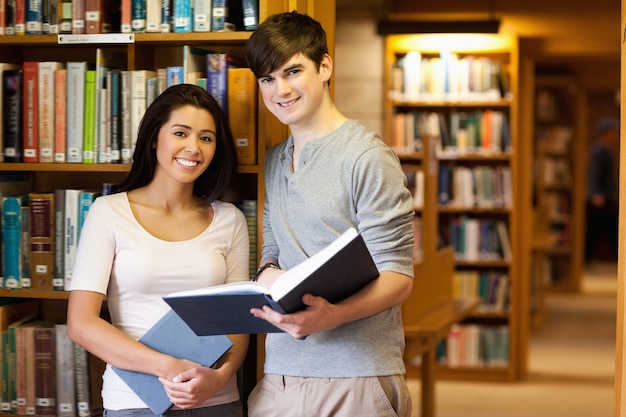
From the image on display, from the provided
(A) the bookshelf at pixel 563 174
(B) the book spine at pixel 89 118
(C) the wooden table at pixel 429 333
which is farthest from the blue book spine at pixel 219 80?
(A) the bookshelf at pixel 563 174

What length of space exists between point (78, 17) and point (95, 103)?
0.26 metres

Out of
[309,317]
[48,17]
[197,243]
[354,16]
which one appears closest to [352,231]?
[309,317]

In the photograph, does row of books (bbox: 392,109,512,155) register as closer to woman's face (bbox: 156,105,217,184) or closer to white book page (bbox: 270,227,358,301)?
woman's face (bbox: 156,105,217,184)

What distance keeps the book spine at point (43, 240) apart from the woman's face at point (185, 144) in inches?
22.8

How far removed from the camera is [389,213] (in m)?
2.19

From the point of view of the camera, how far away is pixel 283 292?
1948 mm

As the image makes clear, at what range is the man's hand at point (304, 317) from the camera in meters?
2.02

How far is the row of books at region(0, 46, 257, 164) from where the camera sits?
→ 2656 mm

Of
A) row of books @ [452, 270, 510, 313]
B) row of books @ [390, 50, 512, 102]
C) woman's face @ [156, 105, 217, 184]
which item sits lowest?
row of books @ [452, 270, 510, 313]

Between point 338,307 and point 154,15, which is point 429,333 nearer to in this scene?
point 154,15

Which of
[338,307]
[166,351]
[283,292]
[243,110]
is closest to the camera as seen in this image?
[283,292]

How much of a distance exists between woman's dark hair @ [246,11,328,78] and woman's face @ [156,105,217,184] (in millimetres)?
223

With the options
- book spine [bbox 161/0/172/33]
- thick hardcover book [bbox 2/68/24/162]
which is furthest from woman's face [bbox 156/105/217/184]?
thick hardcover book [bbox 2/68/24/162]

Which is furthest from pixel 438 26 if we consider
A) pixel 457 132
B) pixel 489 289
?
pixel 489 289
